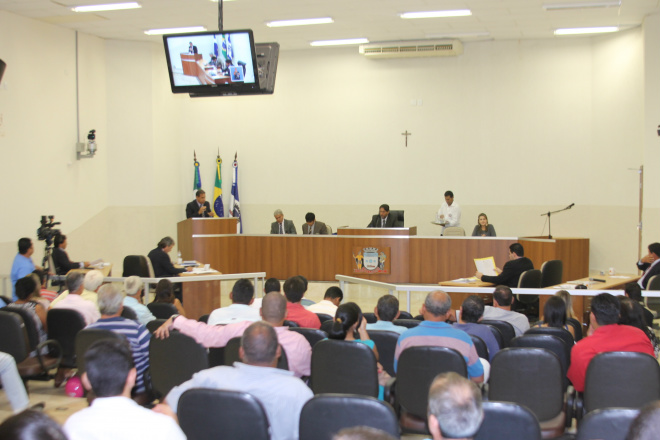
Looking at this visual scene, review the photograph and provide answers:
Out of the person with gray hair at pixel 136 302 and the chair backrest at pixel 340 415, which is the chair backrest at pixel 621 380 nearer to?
the chair backrest at pixel 340 415

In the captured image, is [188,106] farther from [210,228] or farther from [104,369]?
[104,369]

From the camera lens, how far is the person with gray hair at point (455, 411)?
7.02 ft

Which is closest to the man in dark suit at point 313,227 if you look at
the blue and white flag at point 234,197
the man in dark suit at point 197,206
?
the man in dark suit at point 197,206

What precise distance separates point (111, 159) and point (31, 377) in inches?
334

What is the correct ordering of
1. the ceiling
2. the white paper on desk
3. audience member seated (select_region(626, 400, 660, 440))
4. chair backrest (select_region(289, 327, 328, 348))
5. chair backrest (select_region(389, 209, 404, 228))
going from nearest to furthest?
audience member seated (select_region(626, 400, 660, 440)) < chair backrest (select_region(289, 327, 328, 348)) < the white paper on desk < the ceiling < chair backrest (select_region(389, 209, 404, 228))

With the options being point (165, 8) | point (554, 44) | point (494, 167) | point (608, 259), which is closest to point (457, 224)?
point (494, 167)

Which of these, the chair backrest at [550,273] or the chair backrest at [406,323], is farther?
the chair backrest at [550,273]

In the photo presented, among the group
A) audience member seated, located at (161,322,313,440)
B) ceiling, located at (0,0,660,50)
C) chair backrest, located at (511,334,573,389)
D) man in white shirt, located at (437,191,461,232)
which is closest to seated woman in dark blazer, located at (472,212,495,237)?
man in white shirt, located at (437,191,461,232)

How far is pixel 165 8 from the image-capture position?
34.3 ft

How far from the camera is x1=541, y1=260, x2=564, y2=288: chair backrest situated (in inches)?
331

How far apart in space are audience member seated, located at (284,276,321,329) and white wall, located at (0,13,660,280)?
23.5 ft

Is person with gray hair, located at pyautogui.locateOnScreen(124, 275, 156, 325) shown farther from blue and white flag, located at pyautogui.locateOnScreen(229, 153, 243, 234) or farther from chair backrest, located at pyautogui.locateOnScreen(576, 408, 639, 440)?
blue and white flag, located at pyautogui.locateOnScreen(229, 153, 243, 234)

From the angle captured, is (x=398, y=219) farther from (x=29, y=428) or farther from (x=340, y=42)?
(x=29, y=428)

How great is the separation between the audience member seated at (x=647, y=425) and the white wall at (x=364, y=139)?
10.0 m
